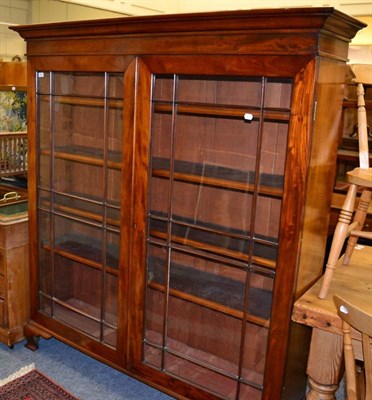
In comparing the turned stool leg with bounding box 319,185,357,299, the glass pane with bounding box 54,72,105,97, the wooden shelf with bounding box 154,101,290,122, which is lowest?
the turned stool leg with bounding box 319,185,357,299

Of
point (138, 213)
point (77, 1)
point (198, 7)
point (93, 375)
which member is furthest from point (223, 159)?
point (198, 7)

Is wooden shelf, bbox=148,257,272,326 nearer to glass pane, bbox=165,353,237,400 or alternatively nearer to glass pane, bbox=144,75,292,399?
glass pane, bbox=144,75,292,399

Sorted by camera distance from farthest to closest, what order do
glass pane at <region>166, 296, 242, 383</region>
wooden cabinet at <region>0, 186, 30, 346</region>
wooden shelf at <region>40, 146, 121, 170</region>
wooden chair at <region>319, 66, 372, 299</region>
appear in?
wooden cabinet at <region>0, 186, 30, 346</region>
wooden shelf at <region>40, 146, 121, 170</region>
glass pane at <region>166, 296, 242, 383</region>
wooden chair at <region>319, 66, 372, 299</region>

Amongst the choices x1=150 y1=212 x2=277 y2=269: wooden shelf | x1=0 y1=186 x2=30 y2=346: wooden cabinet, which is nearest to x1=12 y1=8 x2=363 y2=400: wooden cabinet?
x1=150 y1=212 x2=277 y2=269: wooden shelf

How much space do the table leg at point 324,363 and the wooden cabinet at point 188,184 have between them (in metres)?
0.10

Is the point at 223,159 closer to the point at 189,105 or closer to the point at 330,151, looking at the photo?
the point at 189,105

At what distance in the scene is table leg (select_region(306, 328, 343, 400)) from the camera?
1599 millimetres

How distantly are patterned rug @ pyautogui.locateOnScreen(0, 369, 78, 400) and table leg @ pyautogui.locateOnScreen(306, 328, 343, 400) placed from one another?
3.64 feet

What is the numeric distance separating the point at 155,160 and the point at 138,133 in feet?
0.42

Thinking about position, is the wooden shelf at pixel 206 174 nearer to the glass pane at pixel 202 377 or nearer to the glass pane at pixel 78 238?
the glass pane at pixel 78 238

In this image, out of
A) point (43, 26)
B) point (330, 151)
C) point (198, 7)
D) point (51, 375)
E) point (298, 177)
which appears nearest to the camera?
point (298, 177)

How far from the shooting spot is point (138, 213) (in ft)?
6.48

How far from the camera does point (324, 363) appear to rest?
1613mm

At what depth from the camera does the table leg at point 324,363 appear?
5.24 feet
